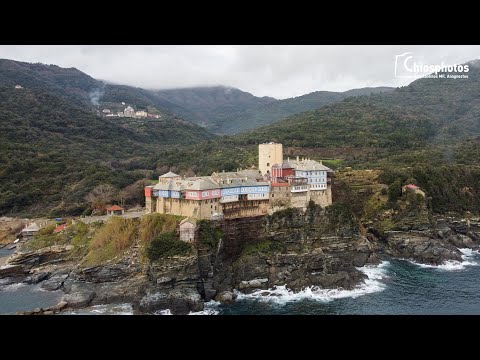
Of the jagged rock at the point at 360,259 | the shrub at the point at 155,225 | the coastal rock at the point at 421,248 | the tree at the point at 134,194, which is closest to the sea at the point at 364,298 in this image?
the jagged rock at the point at 360,259

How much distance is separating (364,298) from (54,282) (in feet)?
65.4

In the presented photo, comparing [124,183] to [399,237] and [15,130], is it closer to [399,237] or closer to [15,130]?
[15,130]

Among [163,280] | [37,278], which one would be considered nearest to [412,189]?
[163,280]

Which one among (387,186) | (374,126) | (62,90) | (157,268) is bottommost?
(157,268)

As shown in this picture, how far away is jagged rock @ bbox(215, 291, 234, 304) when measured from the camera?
85.2 feet

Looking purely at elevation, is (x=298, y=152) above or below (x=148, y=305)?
above

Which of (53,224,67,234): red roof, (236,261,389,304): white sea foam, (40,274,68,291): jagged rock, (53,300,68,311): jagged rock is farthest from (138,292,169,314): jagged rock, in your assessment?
(53,224,67,234): red roof

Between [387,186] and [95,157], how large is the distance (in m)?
43.5

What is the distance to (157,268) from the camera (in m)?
25.6

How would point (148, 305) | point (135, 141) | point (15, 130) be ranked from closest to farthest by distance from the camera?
1. point (148, 305)
2. point (15, 130)
3. point (135, 141)

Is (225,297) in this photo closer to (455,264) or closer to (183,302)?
(183,302)

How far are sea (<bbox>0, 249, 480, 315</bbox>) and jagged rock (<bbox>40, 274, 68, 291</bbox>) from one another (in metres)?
0.48
